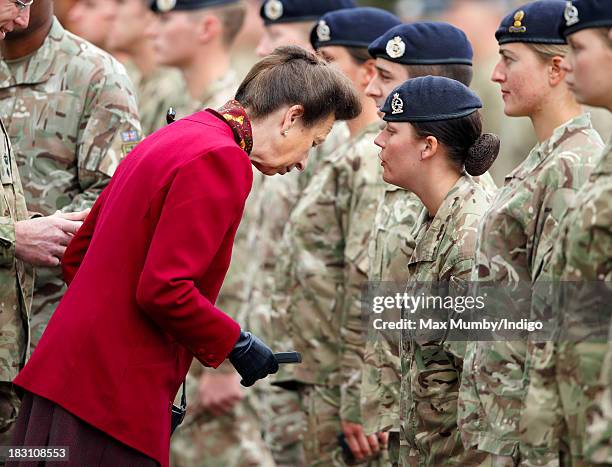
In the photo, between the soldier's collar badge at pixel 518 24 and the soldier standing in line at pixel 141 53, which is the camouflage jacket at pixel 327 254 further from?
the soldier standing in line at pixel 141 53

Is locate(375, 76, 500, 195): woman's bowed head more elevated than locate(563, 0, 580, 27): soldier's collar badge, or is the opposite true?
locate(563, 0, 580, 27): soldier's collar badge

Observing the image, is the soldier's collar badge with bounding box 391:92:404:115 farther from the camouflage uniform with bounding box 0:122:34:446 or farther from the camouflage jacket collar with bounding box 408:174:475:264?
the camouflage uniform with bounding box 0:122:34:446

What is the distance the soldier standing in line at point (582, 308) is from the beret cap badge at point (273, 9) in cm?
422

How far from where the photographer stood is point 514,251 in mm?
3988

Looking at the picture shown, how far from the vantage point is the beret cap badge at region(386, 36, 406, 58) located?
5531 millimetres

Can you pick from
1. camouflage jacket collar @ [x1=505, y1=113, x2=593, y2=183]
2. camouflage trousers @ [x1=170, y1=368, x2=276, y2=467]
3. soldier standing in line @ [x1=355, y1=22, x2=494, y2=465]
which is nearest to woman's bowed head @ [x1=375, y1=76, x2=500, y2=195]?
soldier standing in line @ [x1=355, y1=22, x2=494, y2=465]

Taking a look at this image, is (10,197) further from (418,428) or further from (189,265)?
(418,428)


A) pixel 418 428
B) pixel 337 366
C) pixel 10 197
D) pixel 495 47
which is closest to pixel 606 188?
pixel 418 428

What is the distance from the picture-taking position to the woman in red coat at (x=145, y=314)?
388 cm

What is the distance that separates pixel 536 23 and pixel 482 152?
52 cm

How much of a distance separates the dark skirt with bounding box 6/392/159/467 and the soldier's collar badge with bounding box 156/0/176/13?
4696mm

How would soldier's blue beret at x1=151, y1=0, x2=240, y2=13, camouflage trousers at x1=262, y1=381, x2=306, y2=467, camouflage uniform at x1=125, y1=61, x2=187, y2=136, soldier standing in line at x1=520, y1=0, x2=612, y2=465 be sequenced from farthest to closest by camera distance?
camouflage uniform at x1=125, y1=61, x2=187, y2=136, soldier's blue beret at x1=151, y1=0, x2=240, y2=13, camouflage trousers at x1=262, y1=381, x2=306, y2=467, soldier standing in line at x1=520, y1=0, x2=612, y2=465

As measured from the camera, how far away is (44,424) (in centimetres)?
402

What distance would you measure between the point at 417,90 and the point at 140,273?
1.34m
